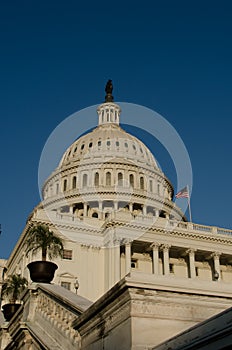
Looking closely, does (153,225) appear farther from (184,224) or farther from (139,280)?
(139,280)

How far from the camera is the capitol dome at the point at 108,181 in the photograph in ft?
298

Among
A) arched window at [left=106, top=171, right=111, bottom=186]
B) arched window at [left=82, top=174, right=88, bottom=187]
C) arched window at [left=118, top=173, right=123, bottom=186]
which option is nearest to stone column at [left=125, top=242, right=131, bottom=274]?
arched window at [left=118, top=173, right=123, bottom=186]

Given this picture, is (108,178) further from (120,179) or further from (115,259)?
(115,259)

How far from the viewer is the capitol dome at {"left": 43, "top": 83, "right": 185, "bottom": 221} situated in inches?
3570

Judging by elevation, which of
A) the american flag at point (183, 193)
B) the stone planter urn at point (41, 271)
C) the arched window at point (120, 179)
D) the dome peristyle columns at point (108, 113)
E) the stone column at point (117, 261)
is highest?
the dome peristyle columns at point (108, 113)

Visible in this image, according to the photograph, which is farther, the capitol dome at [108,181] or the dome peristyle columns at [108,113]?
the dome peristyle columns at [108,113]

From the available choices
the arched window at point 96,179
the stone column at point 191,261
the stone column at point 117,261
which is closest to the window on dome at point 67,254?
the stone column at point 117,261

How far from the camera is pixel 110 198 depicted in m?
90.3

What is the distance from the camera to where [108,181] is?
95.1 m

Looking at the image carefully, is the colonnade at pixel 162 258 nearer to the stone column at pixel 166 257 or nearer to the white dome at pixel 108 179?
the stone column at pixel 166 257

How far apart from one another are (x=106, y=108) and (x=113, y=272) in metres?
62.7

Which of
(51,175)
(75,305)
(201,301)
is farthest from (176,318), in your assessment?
(51,175)

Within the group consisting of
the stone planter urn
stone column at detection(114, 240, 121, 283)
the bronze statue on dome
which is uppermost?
the bronze statue on dome

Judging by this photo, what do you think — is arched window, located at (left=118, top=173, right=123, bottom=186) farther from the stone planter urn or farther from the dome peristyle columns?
the stone planter urn
